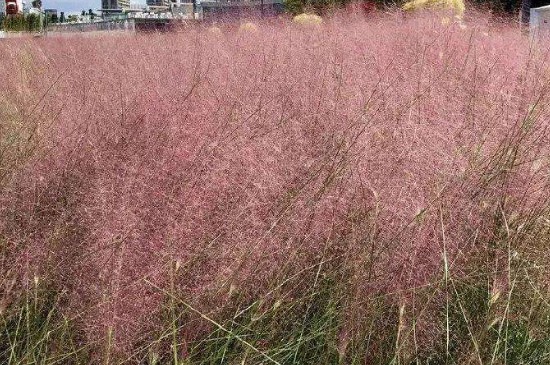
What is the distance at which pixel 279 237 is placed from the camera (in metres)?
1.48

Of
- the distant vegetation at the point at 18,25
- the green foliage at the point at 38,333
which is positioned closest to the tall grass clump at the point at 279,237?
the green foliage at the point at 38,333

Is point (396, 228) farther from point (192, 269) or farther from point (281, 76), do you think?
point (281, 76)

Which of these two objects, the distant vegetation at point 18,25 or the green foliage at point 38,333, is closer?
the green foliage at point 38,333

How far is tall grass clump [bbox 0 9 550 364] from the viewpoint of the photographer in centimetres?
136

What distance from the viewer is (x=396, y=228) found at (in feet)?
4.81

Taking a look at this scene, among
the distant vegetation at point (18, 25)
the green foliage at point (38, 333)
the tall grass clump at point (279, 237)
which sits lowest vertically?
the green foliage at point (38, 333)

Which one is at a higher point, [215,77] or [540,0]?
[540,0]

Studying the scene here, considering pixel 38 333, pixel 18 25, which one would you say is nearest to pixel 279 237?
pixel 38 333

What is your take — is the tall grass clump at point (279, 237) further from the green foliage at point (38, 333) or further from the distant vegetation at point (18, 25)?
the distant vegetation at point (18, 25)

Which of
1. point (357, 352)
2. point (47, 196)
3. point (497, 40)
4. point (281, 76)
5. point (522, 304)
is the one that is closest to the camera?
point (357, 352)

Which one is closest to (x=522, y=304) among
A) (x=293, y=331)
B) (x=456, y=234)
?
(x=456, y=234)

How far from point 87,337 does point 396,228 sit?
0.70m

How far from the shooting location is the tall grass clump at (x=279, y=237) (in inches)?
53.4

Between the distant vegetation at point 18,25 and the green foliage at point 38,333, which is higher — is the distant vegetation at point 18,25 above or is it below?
above
